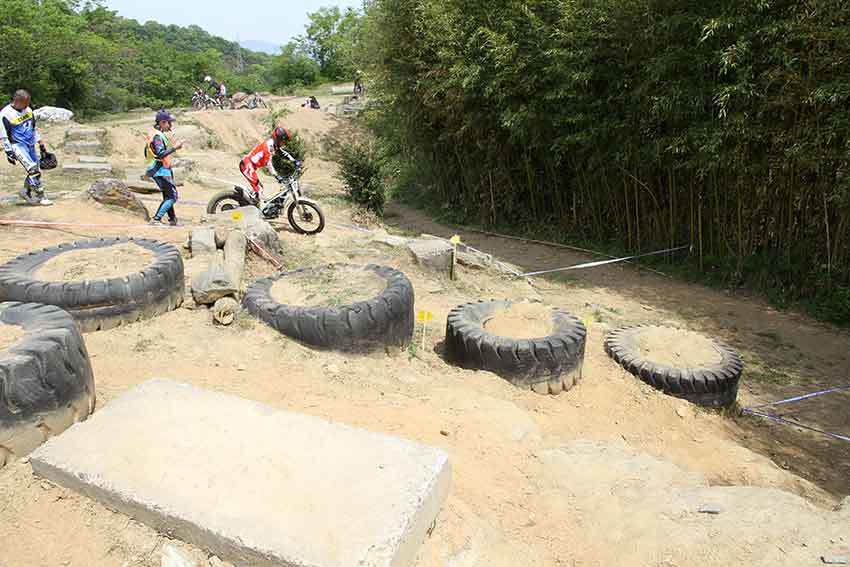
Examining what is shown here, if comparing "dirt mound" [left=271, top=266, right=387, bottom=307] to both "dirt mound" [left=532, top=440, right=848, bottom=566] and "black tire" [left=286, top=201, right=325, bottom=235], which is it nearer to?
"dirt mound" [left=532, top=440, right=848, bottom=566]

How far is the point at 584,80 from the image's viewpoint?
7.59 m

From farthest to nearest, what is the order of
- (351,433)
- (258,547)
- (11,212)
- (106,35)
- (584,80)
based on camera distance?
1. (106,35)
2. (584,80)
3. (11,212)
4. (351,433)
5. (258,547)

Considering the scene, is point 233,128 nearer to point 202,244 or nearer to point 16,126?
point 16,126

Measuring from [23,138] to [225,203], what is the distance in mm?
2460

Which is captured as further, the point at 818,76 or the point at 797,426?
the point at 818,76

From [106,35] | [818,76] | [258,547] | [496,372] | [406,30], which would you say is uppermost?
[106,35]

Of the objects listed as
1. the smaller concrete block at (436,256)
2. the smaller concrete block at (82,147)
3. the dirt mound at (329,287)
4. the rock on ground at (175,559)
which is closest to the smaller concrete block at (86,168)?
the smaller concrete block at (82,147)

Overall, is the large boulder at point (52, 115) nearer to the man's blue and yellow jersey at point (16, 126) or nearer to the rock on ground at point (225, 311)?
the man's blue and yellow jersey at point (16, 126)

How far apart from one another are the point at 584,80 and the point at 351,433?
6565 mm

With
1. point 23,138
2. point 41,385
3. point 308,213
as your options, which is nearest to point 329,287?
point 41,385

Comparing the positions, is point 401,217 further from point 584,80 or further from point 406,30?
point 584,80

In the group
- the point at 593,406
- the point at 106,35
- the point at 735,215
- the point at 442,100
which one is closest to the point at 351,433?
the point at 593,406

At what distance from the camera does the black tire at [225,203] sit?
737 cm

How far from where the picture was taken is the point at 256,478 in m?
2.12
